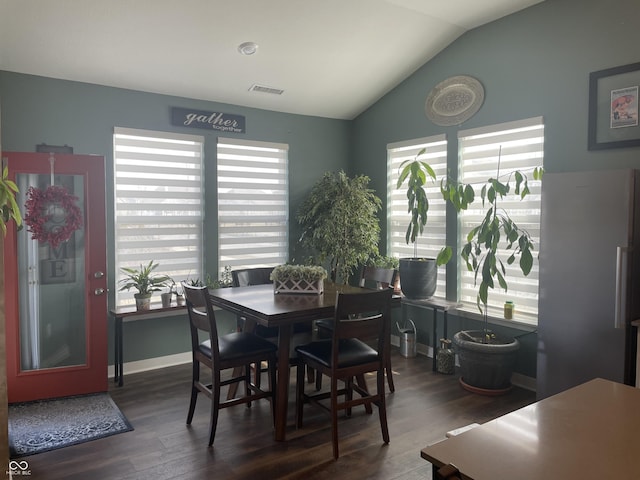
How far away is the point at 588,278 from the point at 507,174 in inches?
51.5

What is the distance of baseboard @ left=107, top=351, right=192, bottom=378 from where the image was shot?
14.4ft

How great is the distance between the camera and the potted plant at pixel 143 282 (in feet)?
13.8

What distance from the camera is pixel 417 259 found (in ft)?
15.5

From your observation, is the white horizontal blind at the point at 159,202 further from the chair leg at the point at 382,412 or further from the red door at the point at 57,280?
the chair leg at the point at 382,412

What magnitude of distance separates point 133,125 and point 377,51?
2.31m

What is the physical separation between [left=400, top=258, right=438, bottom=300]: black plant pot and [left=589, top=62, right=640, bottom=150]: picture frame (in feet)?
5.52

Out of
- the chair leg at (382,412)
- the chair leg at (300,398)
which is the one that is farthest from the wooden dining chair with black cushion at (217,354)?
the chair leg at (382,412)

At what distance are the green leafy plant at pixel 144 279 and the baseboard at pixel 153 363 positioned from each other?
2.26ft

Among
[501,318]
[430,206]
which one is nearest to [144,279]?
[430,206]

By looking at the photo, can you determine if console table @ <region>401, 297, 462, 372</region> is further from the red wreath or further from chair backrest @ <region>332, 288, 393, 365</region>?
the red wreath

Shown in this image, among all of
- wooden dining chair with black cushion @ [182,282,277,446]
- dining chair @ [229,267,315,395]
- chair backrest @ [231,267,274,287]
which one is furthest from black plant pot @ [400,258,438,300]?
wooden dining chair with black cushion @ [182,282,277,446]

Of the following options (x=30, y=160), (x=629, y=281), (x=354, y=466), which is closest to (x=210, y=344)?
(x=354, y=466)

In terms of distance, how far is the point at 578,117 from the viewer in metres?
3.68

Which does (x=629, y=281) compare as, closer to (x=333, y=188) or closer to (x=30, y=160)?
(x=333, y=188)
